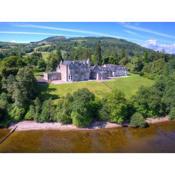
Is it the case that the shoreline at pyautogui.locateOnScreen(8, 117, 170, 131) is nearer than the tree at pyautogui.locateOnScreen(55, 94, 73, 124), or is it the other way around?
the shoreline at pyautogui.locateOnScreen(8, 117, 170, 131)

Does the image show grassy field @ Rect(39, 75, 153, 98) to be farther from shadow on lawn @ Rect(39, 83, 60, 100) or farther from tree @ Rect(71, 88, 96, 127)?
tree @ Rect(71, 88, 96, 127)

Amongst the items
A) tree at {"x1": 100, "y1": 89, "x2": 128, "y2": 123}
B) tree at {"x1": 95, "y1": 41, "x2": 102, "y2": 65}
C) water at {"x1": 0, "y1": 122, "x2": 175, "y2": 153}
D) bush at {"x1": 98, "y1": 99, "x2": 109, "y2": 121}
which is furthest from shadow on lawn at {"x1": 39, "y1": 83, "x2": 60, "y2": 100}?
tree at {"x1": 95, "y1": 41, "x2": 102, "y2": 65}

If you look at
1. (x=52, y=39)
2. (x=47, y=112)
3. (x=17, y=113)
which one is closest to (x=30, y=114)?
(x=17, y=113)

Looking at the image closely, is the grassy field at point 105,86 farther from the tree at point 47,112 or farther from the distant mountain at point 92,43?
the distant mountain at point 92,43

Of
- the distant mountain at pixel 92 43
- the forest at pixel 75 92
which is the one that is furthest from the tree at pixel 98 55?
the distant mountain at pixel 92 43

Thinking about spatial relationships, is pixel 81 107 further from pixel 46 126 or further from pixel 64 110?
pixel 46 126
